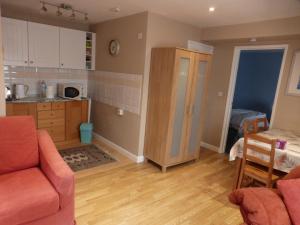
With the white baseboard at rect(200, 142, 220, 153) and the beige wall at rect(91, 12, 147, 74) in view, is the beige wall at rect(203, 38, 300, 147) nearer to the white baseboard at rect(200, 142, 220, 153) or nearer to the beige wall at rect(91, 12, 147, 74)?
the white baseboard at rect(200, 142, 220, 153)

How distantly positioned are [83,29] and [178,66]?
251cm

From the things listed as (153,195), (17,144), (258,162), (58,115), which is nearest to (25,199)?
(17,144)

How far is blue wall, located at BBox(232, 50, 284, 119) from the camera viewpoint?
5.78 metres

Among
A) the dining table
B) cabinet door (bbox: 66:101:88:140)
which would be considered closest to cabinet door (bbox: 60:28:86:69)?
cabinet door (bbox: 66:101:88:140)

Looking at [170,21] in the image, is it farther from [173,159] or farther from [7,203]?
[7,203]

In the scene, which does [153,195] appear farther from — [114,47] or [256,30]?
[256,30]

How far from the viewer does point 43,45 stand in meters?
3.68

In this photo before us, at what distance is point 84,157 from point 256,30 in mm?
3276

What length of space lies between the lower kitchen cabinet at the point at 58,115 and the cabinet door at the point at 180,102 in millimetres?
1911

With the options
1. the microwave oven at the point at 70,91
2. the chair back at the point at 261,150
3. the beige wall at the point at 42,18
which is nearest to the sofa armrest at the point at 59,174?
the chair back at the point at 261,150

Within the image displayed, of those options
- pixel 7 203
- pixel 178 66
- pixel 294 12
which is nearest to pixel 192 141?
pixel 178 66

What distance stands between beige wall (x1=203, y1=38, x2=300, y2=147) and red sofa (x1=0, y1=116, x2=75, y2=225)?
3099 mm

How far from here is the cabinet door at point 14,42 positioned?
3314 mm

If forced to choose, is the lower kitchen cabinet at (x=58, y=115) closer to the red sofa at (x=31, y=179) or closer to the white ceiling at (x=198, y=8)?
the red sofa at (x=31, y=179)
